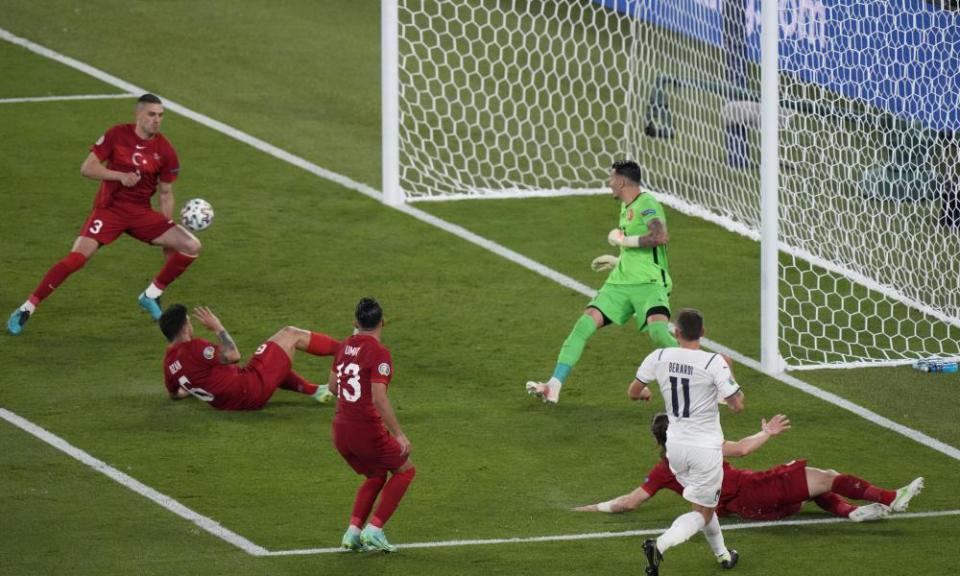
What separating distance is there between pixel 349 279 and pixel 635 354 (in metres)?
2.79

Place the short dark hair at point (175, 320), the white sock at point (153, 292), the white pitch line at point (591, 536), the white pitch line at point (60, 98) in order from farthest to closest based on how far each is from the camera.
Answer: the white pitch line at point (60, 98)
the white sock at point (153, 292)
the short dark hair at point (175, 320)
the white pitch line at point (591, 536)

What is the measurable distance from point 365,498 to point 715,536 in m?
1.92

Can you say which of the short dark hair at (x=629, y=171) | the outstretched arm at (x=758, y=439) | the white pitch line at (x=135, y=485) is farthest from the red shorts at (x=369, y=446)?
the short dark hair at (x=629, y=171)

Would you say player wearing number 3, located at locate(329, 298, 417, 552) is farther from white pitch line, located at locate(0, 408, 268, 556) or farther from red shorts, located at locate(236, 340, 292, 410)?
red shorts, located at locate(236, 340, 292, 410)

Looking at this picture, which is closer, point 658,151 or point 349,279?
point 349,279

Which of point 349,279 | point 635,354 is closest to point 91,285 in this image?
point 349,279

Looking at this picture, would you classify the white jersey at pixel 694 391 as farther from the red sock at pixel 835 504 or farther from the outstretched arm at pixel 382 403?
the outstretched arm at pixel 382 403

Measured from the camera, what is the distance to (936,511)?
11.0 m

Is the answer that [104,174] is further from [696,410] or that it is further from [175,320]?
[696,410]

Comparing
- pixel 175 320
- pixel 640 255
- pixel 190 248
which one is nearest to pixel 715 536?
pixel 640 255

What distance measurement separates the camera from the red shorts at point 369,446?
9.95m

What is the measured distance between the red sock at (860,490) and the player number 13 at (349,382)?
2.89 metres

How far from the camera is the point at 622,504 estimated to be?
35.7 ft

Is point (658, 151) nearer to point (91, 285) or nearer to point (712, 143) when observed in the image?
point (712, 143)
